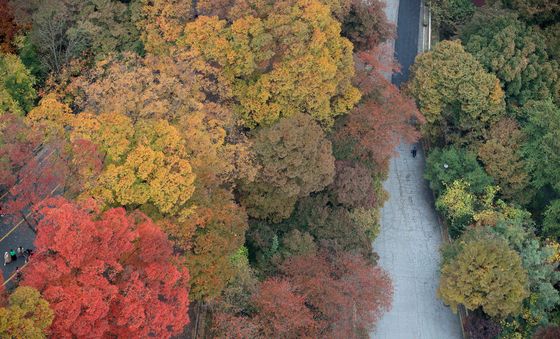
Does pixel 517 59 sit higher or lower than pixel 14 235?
lower

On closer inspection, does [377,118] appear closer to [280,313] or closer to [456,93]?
[456,93]

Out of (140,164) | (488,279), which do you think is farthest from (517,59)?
(140,164)

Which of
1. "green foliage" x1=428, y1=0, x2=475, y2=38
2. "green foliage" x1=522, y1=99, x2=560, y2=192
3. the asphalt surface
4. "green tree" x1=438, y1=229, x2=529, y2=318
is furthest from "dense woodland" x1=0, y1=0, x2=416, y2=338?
"green foliage" x1=428, y1=0, x2=475, y2=38

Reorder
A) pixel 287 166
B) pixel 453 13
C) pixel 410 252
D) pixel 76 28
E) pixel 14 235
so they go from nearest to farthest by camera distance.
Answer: pixel 14 235
pixel 287 166
pixel 76 28
pixel 410 252
pixel 453 13

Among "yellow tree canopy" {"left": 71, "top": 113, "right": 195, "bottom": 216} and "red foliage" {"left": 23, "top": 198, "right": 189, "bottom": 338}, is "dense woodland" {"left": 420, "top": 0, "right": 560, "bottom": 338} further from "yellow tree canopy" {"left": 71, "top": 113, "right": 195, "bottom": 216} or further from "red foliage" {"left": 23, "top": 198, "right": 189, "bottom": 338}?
"red foliage" {"left": 23, "top": 198, "right": 189, "bottom": 338}

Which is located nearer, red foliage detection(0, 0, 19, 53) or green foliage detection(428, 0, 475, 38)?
red foliage detection(0, 0, 19, 53)

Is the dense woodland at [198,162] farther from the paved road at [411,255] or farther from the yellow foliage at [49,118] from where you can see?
the paved road at [411,255]

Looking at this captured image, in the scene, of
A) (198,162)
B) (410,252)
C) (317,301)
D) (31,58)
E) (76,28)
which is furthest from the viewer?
(410,252)

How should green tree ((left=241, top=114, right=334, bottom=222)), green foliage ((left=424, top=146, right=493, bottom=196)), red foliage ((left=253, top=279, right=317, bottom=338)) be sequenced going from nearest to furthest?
red foliage ((left=253, top=279, right=317, bottom=338)) < green tree ((left=241, top=114, right=334, bottom=222)) < green foliage ((left=424, top=146, right=493, bottom=196))
